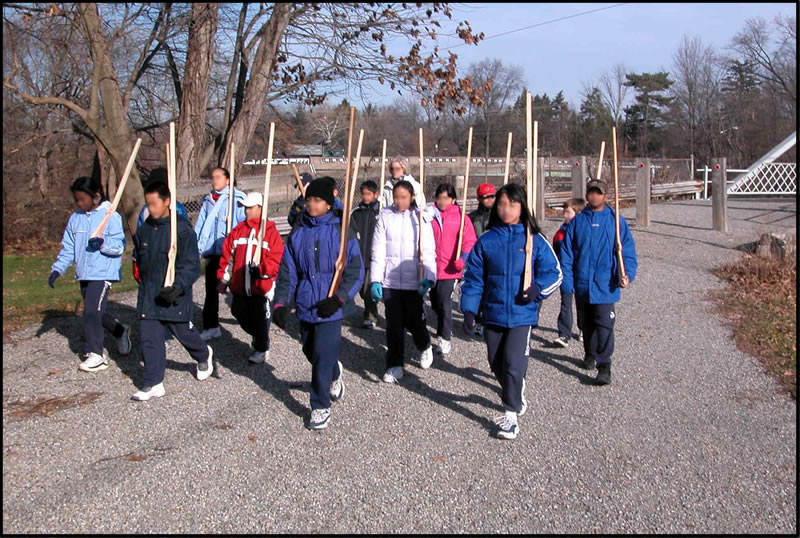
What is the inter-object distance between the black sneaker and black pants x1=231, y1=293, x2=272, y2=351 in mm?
3120

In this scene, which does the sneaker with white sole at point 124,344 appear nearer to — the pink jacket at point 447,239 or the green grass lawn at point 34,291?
the green grass lawn at point 34,291

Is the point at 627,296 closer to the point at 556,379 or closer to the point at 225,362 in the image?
the point at 556,379

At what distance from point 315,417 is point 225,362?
2141 mm

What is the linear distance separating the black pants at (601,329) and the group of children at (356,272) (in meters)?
0.01

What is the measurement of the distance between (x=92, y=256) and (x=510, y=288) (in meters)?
3.81

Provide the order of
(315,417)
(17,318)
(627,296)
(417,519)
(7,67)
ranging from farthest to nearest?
(7,67) < (627,296) < (17,318) < (315,417) < (417,519)

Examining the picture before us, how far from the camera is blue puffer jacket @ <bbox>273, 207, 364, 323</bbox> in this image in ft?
17.7

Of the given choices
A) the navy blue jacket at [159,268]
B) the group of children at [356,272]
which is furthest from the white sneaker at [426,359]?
the navy blue jacket at [159,268]

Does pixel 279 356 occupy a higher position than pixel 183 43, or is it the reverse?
pixel 183 43

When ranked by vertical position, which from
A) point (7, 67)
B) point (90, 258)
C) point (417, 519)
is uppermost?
point (7, 67)

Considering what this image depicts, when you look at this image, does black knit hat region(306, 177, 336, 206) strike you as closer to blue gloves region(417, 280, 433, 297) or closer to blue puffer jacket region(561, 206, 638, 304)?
blue gloves region(417, 280, 433, 297)

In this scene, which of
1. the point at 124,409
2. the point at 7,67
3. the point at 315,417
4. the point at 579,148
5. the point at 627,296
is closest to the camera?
the point at 315,417

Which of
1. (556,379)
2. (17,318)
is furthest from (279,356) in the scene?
(17,318)

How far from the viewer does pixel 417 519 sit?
13.4 feet
